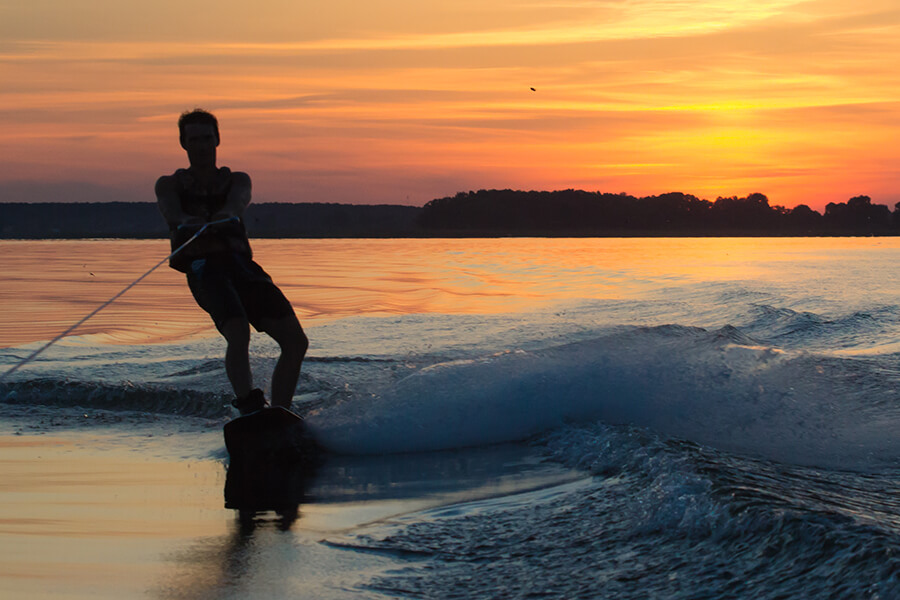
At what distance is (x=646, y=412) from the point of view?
602 cm

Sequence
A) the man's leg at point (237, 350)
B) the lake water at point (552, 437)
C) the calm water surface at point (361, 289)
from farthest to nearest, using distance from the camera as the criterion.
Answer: the calm water surface at point (361, 289) < the man's leg at point (237, 350) < the lake water at point (552, 437)

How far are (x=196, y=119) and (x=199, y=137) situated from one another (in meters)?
0.12

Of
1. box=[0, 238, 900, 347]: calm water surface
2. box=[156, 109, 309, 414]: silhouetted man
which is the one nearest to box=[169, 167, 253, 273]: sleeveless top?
box=[156, 109, 309, 414]: silhouetted man

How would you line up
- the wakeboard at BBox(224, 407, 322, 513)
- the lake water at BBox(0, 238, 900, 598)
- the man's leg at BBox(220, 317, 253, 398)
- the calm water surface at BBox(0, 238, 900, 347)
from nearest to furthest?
the lake water at BBox(0, 238, 900, 598) < the wakeboard at BBox(224, 407, 322, 513) < the man's leg at BBox(220, 317, 253, 398) < the calm water surface at BBox(0, 238, 900, 347)

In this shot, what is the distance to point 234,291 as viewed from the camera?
16.7 ft

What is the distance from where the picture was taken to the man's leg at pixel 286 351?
5207 millimetres

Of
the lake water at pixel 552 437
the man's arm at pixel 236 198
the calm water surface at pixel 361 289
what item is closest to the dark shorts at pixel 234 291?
the man's arm at pixel 236 198

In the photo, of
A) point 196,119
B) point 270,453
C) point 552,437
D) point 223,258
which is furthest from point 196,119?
point 552,437

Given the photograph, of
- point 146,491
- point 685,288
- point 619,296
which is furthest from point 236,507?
point 685,288

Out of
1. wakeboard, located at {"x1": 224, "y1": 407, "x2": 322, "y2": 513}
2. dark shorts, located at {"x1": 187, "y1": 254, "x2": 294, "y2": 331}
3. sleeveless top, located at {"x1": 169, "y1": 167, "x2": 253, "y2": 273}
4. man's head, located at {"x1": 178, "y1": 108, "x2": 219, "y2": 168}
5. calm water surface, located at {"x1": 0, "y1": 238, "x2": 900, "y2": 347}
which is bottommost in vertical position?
wakeboard, located at {"x1": 224, "y1": 407, "x2": 322, "y2": 513}

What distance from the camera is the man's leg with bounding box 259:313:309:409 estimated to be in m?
5.21

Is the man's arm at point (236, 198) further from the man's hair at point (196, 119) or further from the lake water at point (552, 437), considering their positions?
the lake water at point (552, 437)

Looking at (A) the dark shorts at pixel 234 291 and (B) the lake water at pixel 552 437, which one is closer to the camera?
(B) the lake water at pixel 552 437

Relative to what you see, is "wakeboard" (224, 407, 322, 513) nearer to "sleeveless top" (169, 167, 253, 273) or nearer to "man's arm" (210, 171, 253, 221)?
"sleeveless top" (169, 167, 253, 273)
